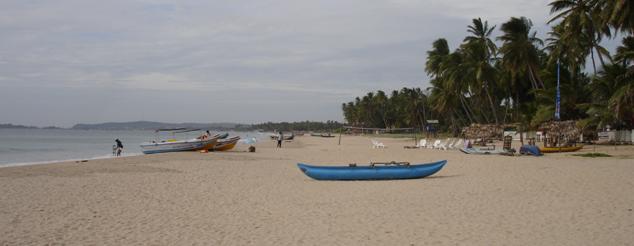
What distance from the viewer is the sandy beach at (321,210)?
7445 millimetres

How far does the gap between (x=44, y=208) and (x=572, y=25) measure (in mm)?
30335

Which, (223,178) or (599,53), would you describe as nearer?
(223,178)

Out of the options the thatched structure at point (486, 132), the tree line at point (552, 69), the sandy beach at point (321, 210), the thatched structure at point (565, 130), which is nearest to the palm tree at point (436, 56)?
the tree line at point (552, 69)

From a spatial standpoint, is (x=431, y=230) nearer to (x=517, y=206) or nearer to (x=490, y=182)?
(x=517, y=206)

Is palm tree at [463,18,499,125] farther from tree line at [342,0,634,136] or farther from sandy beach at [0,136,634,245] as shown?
sandy beach at [0,136,634,245]

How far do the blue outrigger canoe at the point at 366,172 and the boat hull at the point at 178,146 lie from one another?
17.8 meters

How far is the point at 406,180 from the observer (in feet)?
48.1

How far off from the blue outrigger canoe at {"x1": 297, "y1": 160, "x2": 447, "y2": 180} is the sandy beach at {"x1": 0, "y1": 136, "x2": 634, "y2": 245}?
28cm

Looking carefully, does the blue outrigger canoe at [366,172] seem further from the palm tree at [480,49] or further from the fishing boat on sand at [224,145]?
the palm tree at [480,49]

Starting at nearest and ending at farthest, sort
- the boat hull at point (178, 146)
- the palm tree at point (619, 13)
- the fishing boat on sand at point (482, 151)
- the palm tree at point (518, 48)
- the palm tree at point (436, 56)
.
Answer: the palm tree at point (619, 13) → the fishing boat on sand at point (482, 151) → the boat hull at point (178, 146) → the palm tree at point (518, 48) → the palm tree at point (436, 56)

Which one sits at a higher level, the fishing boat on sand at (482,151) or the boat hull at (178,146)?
the fishing boat on sand at (482,151)

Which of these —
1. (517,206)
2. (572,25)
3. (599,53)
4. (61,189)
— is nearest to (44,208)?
(61,189)

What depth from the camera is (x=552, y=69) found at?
42.6 metres

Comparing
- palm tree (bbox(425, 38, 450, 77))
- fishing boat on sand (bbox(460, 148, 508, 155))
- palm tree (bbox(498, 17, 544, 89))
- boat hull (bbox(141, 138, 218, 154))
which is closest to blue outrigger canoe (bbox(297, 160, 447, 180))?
fishing boat on sand (bbox(460, 148, 508, 155))
